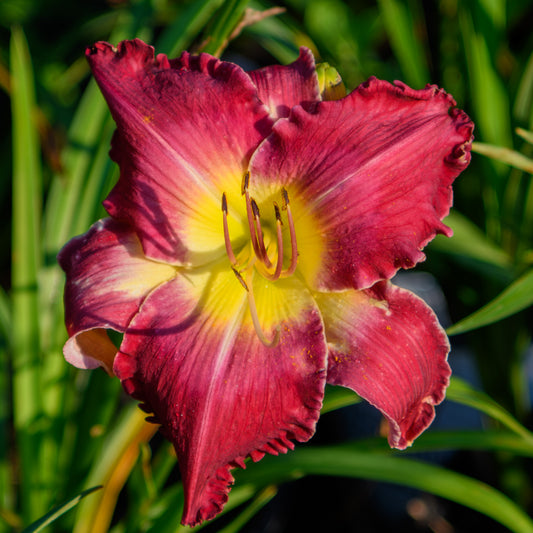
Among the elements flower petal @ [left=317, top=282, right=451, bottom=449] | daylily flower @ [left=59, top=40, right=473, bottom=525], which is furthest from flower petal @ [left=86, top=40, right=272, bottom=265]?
flower petal @ [left=317, top=282, right=451, bottom=449]

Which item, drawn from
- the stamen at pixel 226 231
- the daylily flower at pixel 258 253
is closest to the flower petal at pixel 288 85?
the daylily flower at pixel 258 253

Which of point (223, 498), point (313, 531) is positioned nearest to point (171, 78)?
point (223, 498)

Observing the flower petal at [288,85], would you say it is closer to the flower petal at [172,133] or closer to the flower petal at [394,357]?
the flower petal at [172,133]

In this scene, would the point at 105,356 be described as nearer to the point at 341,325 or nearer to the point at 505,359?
the point at 341,325

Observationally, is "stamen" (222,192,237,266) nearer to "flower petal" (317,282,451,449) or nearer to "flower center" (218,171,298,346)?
"flower center" (218,171,298,346)

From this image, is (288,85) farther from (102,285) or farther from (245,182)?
(102,285)

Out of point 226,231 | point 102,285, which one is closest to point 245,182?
point 226,231
